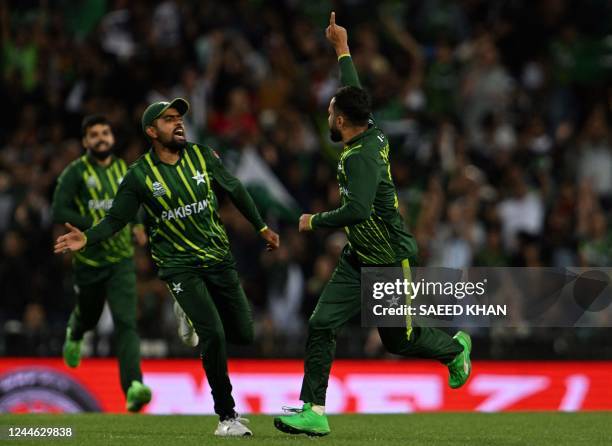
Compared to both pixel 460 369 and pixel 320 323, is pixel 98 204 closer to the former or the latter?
pixel 320 323

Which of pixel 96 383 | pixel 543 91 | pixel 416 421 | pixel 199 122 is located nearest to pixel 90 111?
pixel 199 122

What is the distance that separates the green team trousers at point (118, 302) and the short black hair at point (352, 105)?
3637mm

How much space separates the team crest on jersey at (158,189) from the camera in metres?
10.1

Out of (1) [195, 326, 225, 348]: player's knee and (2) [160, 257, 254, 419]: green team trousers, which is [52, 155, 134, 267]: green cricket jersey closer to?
(2) [160, 257, 254, 419]: green team trousers

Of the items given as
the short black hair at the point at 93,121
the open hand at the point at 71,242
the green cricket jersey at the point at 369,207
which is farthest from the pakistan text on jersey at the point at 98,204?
the green cricket jersey at the point at 369,207

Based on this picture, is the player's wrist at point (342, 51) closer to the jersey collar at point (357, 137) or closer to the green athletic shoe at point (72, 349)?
the jersey collar at point (357, 137)

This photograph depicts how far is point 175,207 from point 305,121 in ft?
26.3

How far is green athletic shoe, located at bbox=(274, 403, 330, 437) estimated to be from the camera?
372 inches

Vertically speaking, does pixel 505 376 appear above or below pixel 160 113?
below

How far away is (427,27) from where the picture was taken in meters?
19.6

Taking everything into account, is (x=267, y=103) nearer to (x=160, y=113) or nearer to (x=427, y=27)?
(x=427, y=27)

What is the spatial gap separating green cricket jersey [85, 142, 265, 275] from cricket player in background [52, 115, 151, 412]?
2.13 m

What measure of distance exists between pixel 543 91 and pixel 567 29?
110 cm

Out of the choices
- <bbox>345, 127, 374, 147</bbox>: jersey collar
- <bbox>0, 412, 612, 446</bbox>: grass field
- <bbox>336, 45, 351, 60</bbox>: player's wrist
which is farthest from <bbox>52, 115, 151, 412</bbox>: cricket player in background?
<bbox>345, 127, 374, 147</bbox>: jersey collar
